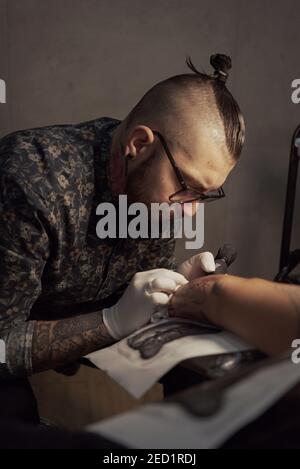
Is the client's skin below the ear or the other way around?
below

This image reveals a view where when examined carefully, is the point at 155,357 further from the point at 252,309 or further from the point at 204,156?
the point at 204,156

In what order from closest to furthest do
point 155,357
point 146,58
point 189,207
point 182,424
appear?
point 182,424 < point 155,357 < point 189,207 < point 146,58

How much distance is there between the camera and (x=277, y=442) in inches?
15.0

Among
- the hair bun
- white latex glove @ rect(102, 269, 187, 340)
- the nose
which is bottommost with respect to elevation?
white latex glove @ rect(102, 269, 187, 340)

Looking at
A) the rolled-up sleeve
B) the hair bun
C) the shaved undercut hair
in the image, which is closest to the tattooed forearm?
the rolled-up sleeve

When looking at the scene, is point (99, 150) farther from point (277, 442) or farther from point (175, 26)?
point (175, 26)

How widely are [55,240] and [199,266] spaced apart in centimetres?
36

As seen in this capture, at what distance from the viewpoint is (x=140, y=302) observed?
81 cm

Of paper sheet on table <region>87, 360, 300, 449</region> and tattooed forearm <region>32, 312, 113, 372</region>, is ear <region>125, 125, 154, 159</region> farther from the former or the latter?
paper sheet on table <region>87, 360, 300, 449</region>

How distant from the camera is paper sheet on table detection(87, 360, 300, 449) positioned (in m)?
0.33

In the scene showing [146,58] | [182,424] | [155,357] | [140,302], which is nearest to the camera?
[182,424]

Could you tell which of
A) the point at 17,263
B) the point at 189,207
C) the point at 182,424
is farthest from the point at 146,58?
the point at 182,424

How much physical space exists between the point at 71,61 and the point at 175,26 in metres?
0.42

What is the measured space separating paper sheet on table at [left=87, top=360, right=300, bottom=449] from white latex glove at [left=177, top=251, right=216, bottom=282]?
618 millimetres
